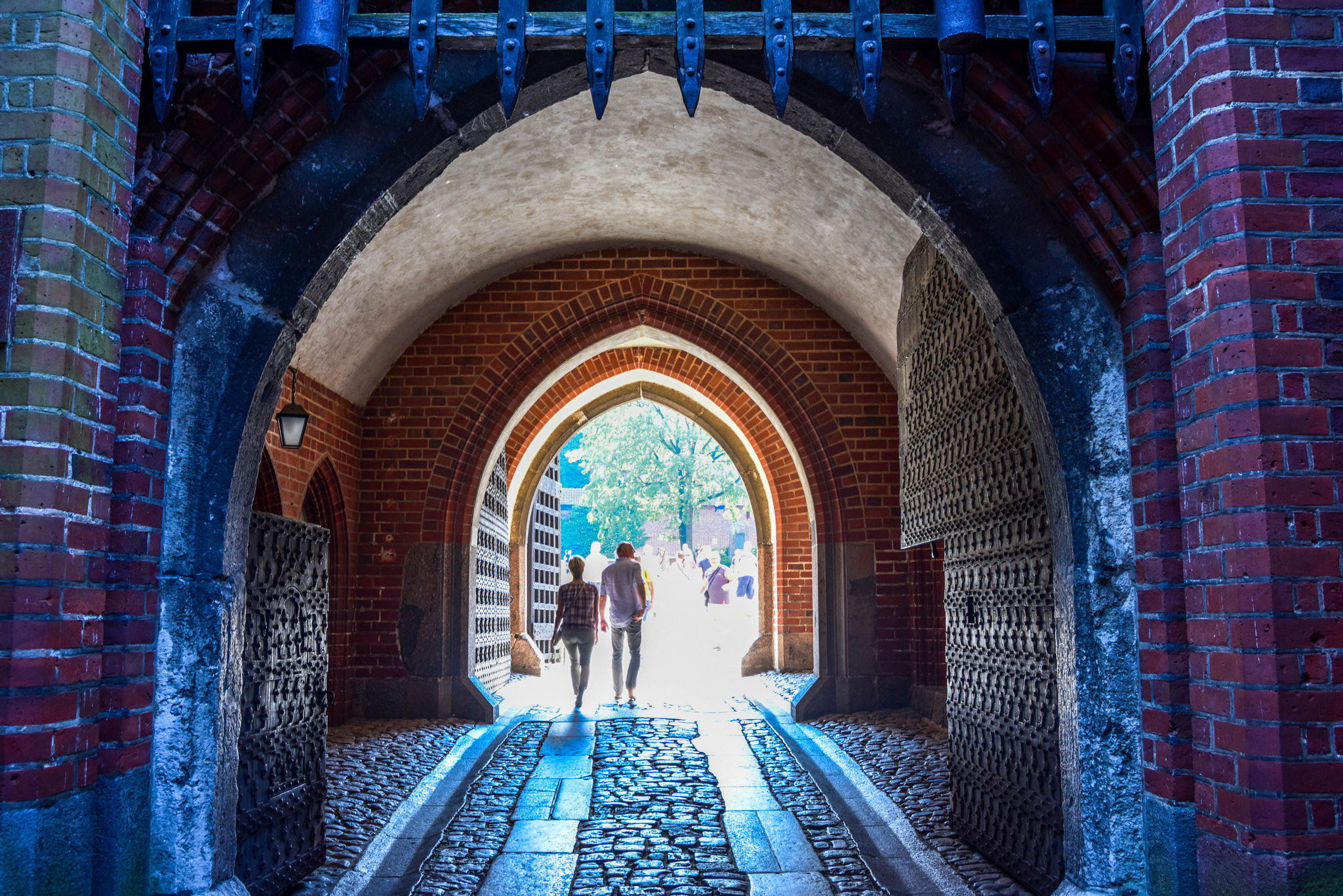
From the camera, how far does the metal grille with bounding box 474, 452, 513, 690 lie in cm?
989

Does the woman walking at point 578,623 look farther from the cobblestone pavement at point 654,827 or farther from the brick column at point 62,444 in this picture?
the brick column at point 62,444

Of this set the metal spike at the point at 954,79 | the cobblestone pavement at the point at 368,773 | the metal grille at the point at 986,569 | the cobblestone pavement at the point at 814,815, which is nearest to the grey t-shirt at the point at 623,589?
the cobblestone pavement at the point at 368,773

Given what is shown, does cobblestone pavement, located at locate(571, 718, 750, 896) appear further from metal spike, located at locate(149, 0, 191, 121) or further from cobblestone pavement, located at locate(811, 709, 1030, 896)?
metal spike, located at locate(149, 0, 191, 121)

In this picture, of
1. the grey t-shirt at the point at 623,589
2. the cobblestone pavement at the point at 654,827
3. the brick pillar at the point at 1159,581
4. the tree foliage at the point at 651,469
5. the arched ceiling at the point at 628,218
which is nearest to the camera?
the brick pillar at the point at 1159,581

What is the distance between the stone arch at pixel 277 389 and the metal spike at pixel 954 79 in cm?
27

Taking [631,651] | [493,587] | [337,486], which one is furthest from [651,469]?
[337,486]

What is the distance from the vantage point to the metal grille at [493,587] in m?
9.89

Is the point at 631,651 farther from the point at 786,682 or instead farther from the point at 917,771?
the point at 917,771

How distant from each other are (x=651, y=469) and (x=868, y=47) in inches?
1074

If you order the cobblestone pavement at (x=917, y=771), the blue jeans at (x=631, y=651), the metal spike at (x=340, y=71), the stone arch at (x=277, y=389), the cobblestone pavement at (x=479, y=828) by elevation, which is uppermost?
the metal spike at (x=340, y=71)

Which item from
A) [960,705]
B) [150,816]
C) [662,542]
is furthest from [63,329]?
[662,542]

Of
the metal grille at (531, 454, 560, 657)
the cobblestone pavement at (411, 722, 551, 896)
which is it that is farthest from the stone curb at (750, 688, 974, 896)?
the metal grille at (531, 454, 560, 657)

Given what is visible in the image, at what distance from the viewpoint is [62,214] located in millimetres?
2650

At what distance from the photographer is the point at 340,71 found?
9.76ft
